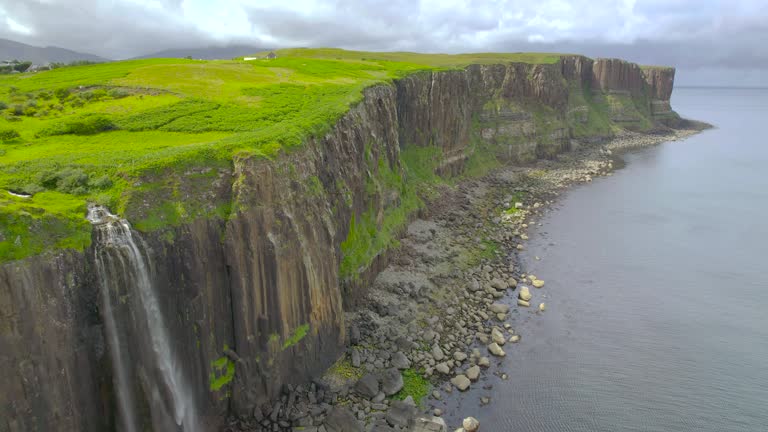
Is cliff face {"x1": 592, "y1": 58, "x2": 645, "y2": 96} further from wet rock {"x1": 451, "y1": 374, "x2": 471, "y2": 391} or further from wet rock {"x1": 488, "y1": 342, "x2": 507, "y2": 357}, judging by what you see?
wet rock {"x1": 451, "y1": 374, "x2": 471, "y2": 391}

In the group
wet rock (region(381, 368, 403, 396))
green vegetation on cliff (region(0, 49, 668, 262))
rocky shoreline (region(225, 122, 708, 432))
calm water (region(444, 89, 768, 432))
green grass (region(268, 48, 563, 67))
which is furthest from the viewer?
green grass (region(268, 48, 563, 67))

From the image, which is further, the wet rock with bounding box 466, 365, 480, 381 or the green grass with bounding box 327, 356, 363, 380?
the wet rock with bounding box 466, 365, 480, 381

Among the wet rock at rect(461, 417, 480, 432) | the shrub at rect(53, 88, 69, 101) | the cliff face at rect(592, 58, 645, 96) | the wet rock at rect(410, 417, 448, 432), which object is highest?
the cliff face at rect(592, 58, 645, 96)

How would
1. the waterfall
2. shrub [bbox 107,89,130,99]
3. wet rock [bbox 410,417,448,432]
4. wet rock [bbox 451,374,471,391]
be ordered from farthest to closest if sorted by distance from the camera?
shrub [bbox 107,89,130,99] < wet rock [bbox 451,374,471,391] < wet rock [bbox 410,417,448,432] < the waterfall

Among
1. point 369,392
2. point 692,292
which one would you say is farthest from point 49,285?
point 692,292

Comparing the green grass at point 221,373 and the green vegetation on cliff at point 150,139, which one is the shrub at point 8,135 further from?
the green grass at point 221,373

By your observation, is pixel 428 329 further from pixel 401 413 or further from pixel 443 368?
pixel 401 413

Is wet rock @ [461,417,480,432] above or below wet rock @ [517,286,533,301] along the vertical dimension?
below

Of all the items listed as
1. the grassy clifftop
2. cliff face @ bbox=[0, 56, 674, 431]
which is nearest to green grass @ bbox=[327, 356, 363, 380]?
cliff face @ bbox=[0, 56, 674, 431]
